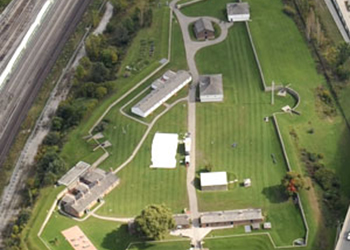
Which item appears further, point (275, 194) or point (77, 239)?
point (275, 194)

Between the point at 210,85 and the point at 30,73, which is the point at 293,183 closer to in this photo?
the point at 210,85

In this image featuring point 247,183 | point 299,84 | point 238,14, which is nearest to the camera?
point 247,183

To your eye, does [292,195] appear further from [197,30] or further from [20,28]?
[20,28]

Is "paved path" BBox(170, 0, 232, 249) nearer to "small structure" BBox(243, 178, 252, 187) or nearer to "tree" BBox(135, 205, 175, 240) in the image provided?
"tree" BBox(135, 205, 175, 240)

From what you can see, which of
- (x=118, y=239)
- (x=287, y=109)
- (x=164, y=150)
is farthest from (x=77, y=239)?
(x=287, y=109)

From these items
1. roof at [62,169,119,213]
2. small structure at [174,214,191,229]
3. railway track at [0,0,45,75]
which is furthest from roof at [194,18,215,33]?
small structure at [174,214,191,229]

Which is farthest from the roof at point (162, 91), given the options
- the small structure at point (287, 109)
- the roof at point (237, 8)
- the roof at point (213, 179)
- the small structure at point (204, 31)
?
the roof at point (237, 8)

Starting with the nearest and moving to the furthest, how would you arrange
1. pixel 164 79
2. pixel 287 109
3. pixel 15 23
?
pixel 287 109, pixel 164 79, pixel 15 23

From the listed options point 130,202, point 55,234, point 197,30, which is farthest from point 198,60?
point 55,234

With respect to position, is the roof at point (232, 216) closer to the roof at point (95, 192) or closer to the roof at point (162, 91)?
the roof at point (95, 192)
